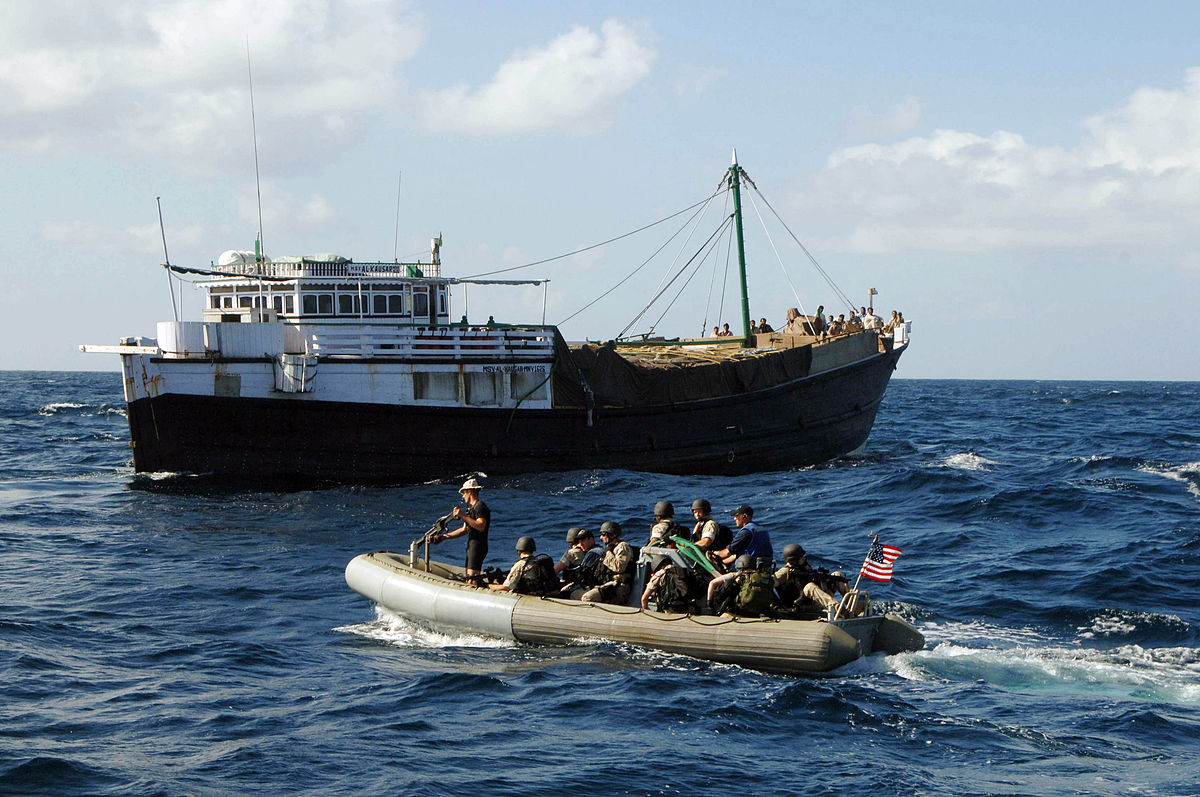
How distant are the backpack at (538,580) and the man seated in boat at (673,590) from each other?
1430 millimetres

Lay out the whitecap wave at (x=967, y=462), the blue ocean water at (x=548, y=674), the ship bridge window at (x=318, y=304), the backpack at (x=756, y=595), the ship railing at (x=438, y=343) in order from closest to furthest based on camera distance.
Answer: the blue ocean water at (x=548, y=674) < the backpack at (x=756, y=595) < the ship railing at (x=438, y=343) < the ship bridge window at (x=318, y=304) < the whitecap wave at (x=967, y=462)

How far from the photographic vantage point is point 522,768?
36.5ft

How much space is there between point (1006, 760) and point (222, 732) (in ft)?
24.7

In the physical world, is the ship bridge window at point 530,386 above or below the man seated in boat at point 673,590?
above

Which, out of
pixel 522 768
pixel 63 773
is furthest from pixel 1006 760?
pixel 63 773

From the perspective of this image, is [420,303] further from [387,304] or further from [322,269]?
[322,269]

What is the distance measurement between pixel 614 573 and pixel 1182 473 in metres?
24.1

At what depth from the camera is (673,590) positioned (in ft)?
48.9

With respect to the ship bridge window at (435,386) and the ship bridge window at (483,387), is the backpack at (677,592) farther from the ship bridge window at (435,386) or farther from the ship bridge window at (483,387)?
the ship bridge window at (483,387)

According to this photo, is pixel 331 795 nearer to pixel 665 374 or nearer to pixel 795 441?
pixel 665 374

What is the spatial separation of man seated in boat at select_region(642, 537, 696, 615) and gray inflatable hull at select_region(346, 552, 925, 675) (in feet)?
0.74

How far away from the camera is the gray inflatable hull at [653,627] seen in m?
13.8

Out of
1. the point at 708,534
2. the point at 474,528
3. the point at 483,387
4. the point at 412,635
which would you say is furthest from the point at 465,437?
the point at 708,534

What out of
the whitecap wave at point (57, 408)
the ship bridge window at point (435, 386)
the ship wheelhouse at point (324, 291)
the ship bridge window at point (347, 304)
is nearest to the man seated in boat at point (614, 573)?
the ship bridge window at point (435, 386)
